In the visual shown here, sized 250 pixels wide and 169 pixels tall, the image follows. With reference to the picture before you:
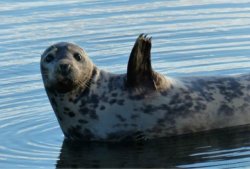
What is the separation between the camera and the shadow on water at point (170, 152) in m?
11.9

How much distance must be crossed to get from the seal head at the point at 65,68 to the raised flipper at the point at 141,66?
0.51 m

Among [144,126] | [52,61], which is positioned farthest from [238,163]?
[52,61]

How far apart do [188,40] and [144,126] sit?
4808 mm

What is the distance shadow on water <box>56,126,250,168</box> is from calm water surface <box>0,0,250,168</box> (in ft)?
0.03

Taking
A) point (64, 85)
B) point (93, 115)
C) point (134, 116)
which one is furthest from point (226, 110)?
point (64, 85)

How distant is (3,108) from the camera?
46.6ft

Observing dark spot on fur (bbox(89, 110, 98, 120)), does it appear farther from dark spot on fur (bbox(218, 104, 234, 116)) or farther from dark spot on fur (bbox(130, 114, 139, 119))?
dark spot on fur (bbox(218, 104, 234, 116))

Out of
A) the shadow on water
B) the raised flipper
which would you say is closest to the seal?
the raised flipper

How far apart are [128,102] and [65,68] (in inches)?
32.7

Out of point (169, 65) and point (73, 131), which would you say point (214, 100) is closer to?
point (73, 131)

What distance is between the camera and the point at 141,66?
1289cm

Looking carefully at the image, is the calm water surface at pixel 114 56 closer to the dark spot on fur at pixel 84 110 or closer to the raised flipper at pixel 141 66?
the dark spot on fur at pixel 84 110

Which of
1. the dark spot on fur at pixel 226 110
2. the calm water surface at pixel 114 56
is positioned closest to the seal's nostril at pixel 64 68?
the calm water surface at pixel 114 56

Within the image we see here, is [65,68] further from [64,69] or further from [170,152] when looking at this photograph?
[170,152]
